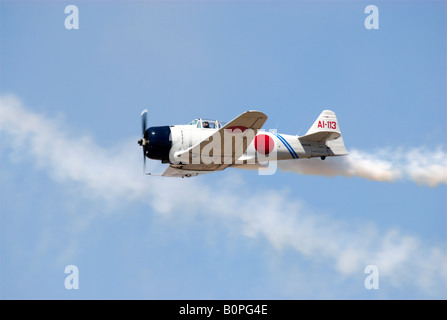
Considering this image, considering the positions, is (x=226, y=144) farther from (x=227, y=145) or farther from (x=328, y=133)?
(x=328, y=133)

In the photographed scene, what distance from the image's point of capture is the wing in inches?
1239

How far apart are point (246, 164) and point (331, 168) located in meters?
4.68

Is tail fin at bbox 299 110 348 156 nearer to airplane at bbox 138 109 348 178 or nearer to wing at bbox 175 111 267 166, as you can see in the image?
airplane at bbox 138 109 348 178

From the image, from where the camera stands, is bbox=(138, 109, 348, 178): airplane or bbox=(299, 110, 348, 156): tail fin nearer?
bbox=(138, 109, 348, 178): airplane

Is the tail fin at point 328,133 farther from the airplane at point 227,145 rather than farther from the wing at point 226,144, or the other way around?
the wing at point 226,144

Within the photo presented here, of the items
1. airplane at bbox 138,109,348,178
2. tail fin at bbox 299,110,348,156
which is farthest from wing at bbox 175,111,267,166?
tail fin at bbox 299,110,348,156

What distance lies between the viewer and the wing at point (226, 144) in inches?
1239

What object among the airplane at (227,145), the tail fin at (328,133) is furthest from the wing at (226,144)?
the tail fin at (328,133)

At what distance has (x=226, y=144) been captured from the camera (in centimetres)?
3300

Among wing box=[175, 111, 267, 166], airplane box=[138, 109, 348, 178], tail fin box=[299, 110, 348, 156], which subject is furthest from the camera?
tail fin box=[299, 110, 348, 156]

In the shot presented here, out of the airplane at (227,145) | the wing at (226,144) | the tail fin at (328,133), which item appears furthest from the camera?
the tail fin at (328,133)

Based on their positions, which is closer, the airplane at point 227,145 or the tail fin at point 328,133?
the airplane at point 227,145

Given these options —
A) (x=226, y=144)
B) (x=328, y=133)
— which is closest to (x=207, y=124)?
(x=226, y=144)

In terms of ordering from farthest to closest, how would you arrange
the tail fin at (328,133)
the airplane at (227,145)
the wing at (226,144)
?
1. the tail fin at (328,133)
2. the airplane at (227,145)
3. the wing at (226,144)
